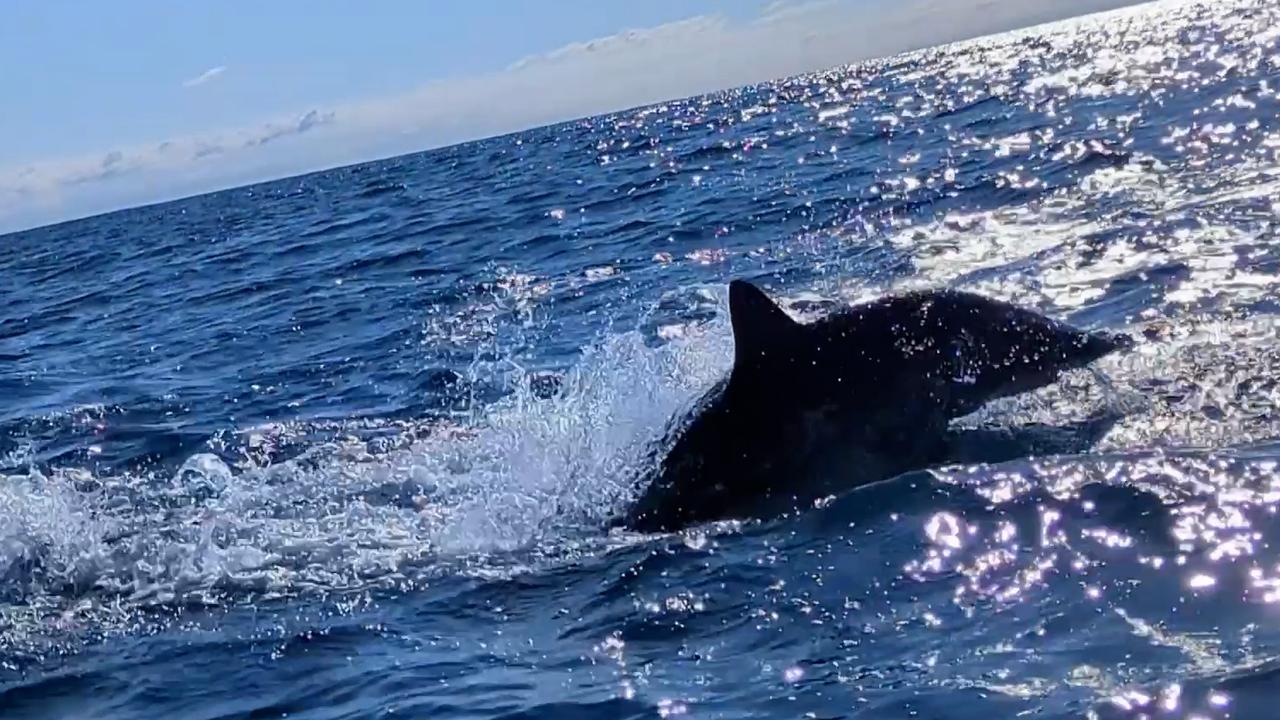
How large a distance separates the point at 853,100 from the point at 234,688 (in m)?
54.0

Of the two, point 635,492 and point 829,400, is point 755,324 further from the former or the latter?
point 635,492

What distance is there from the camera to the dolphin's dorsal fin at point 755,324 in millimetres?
9266

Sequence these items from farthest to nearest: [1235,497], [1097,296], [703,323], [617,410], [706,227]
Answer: [706,227] → [703,323] → [1097,296] → [617,410] → [1235,497]

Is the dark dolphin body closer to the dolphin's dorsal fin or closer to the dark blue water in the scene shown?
the dolphin's dorsal fin

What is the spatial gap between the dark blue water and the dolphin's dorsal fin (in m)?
1.18

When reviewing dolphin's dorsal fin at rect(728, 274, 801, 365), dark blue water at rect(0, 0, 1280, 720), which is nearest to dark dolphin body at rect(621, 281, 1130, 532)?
dolphin's dorsal fin at rect(728, 274, 801, 365)

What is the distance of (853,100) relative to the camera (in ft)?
194

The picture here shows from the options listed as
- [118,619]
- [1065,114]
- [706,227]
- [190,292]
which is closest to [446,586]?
[118,619]

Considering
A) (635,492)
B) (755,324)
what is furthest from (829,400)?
(635,492)

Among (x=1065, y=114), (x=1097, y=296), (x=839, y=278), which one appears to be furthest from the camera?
(x=1065, y=114)

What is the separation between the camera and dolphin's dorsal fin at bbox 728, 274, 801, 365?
365 inches

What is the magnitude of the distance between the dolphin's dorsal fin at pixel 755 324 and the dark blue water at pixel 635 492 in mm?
1183

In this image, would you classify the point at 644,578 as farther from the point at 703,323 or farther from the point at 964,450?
the point at 703,323

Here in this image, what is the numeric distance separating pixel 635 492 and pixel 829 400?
1.50 metres
